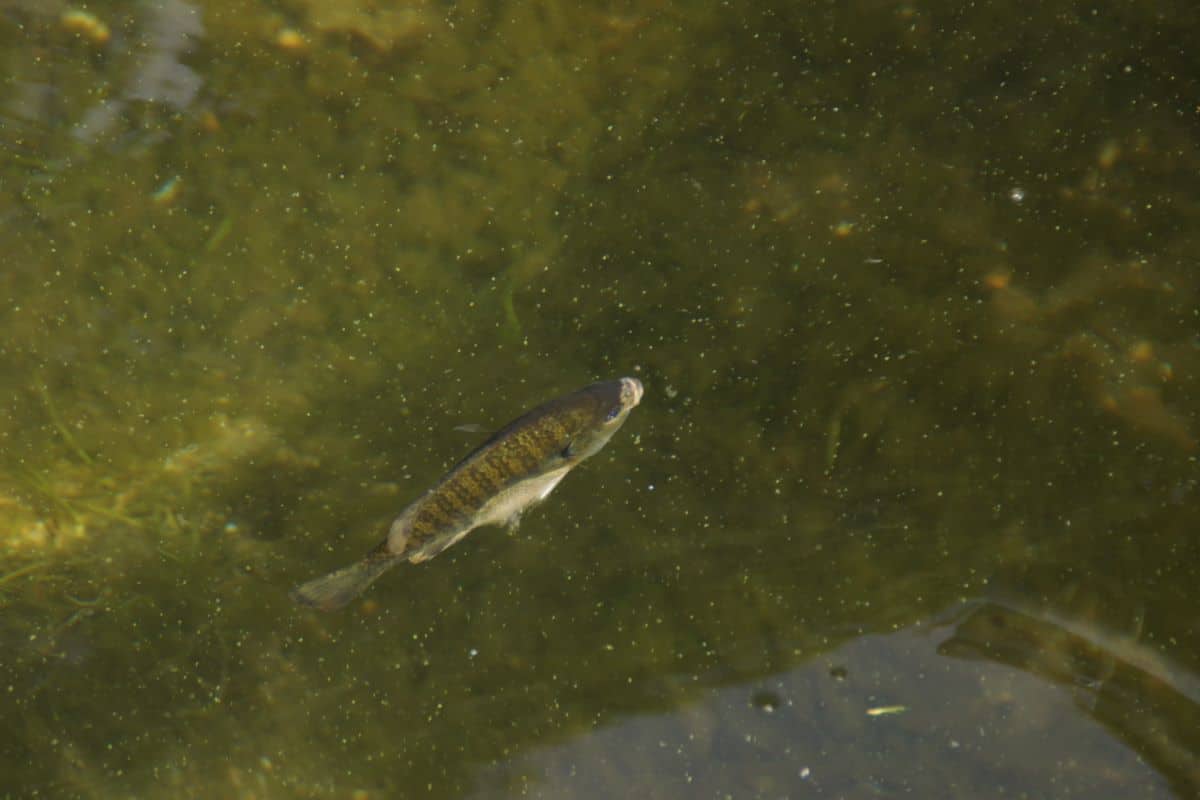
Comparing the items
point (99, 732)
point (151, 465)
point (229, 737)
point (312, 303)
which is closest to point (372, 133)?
point (312, 303)

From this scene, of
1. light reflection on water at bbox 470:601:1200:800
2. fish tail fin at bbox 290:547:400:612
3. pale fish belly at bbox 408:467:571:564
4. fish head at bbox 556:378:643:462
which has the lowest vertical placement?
light reflection on water at bbox 470:601:1200:800

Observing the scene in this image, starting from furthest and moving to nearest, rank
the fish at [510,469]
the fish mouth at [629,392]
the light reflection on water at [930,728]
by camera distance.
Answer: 1. the light reflection on water at [930,728]
2. the fish mouth at [629,392]
3. the fish at [510,469]

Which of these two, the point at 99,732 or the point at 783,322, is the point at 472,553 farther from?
the point at 99,732

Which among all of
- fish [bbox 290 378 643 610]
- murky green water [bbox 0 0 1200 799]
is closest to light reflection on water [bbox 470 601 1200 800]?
murky green water [bbox 0 0 1200 799]

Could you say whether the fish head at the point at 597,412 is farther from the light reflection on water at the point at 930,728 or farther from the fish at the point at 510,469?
the light reflection on water at the point at 930,728

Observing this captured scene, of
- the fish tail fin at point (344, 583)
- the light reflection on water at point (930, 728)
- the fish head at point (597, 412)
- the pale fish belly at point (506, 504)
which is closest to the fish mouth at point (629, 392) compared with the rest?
the fish head at point (597, 412)

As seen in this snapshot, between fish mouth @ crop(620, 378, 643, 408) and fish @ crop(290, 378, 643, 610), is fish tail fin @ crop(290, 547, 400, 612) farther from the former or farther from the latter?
fish mouth @ crop(620, 378, 643, 408)

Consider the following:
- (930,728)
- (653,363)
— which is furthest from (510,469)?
(930,728)
